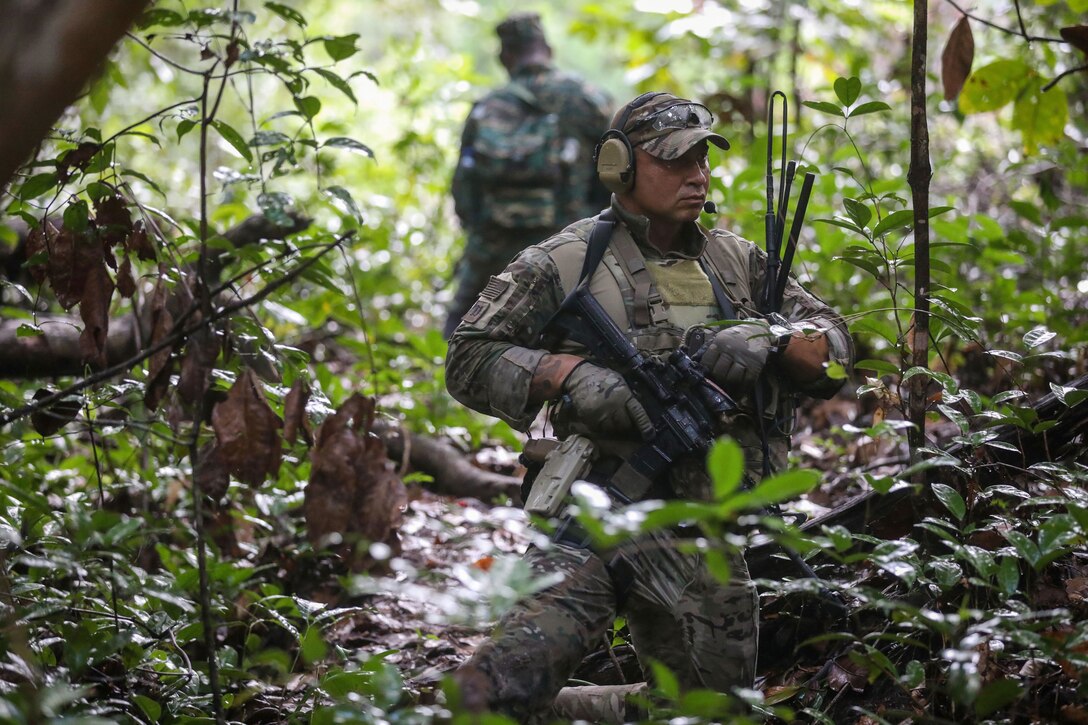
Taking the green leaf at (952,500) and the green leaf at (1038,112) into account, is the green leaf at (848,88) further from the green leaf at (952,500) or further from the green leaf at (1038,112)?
the green leaf at (952,500)

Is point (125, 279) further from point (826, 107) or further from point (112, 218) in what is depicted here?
point (826, 107)

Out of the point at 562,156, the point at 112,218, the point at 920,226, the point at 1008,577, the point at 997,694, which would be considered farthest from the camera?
the point at 562,156

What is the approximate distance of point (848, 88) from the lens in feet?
11.0

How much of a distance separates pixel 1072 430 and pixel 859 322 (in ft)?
2.78

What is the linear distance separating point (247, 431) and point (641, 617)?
136 centimetres

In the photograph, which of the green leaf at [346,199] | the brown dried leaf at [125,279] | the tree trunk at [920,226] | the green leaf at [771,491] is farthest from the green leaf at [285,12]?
the green leaf at [771,491]

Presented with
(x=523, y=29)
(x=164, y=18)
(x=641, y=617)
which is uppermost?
(x=523, y=29)

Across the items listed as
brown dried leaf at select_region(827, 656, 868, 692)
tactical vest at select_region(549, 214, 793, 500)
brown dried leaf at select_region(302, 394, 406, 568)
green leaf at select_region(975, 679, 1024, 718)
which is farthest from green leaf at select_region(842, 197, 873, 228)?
brown dried leaf at select_region(302, 394, 406, 568)

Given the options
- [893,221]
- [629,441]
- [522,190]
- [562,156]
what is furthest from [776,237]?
[522,190]

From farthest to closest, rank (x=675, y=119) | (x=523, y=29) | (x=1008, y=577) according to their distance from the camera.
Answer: (x=523, y=29) < (x=675, y=119) < (x=1008, y=577)

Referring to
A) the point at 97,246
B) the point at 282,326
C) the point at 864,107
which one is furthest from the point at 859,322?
the point at 282,326

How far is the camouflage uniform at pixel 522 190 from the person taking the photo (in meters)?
8.23

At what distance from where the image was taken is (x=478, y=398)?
327 cm

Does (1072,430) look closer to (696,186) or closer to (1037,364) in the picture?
(696,186)
